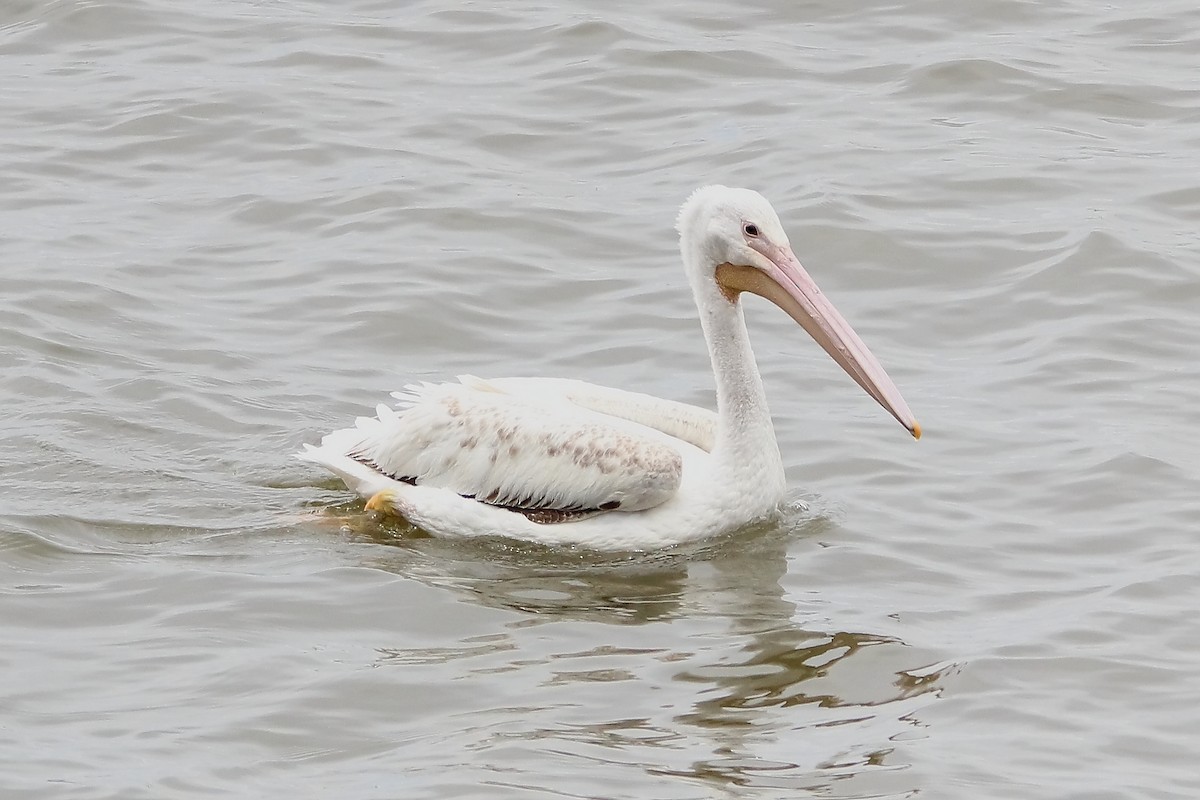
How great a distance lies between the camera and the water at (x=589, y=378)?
506 centimetres

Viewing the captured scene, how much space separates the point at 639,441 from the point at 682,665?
3.62 ft

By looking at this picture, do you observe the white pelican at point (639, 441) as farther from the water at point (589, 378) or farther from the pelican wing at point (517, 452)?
the water at point (589, 378)

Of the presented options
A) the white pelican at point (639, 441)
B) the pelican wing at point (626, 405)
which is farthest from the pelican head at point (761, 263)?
the pelican wing at point (626, 405)

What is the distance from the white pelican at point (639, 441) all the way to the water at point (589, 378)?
0.45ft

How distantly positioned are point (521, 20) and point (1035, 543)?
6.76m

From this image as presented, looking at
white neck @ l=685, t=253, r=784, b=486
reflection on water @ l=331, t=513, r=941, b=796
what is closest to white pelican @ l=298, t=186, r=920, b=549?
white neck @ l=685, t=253, r=784, b=486

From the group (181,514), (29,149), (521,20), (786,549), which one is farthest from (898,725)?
(521,20)

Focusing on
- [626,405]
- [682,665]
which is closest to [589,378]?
A: [626,405]

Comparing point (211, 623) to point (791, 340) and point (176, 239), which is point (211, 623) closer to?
point (791, 340)

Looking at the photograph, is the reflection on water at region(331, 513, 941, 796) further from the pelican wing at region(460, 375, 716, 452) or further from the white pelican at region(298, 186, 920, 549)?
the pelican wing at region(460, 375, 716, 452)

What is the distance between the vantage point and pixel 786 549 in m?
6.42

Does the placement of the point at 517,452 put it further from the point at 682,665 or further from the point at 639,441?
the point at 682,665

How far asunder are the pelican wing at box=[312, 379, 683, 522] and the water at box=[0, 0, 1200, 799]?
0.70 feet

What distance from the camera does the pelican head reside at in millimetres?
6359
